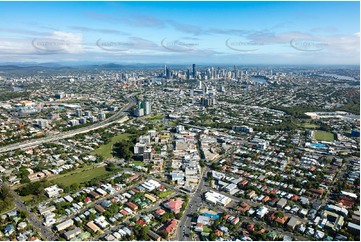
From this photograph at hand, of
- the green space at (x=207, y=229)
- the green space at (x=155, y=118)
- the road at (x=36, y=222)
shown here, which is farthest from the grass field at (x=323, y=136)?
the road at (x=36, y=222)

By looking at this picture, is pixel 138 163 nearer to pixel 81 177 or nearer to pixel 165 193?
pixel 81 177

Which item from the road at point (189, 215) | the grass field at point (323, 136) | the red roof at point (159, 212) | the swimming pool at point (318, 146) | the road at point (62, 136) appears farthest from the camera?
the grass field at point (323, 136)

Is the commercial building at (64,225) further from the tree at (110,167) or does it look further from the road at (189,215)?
the tree at (110,167)

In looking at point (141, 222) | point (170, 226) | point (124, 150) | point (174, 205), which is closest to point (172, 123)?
point (124, 150)

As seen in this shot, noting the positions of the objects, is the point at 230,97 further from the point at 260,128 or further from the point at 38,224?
the point at 38,224

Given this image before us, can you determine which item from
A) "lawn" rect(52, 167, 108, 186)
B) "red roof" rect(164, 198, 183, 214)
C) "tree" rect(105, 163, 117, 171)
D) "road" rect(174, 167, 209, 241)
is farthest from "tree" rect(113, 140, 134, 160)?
"red roof" rect(164, 198, 183, 214)

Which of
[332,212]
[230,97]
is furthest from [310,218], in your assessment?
[230,97]

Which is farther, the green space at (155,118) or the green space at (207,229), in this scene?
the green space at (155,118)

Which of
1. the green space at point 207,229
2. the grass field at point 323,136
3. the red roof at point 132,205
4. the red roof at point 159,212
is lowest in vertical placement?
the green space at point 207,229
